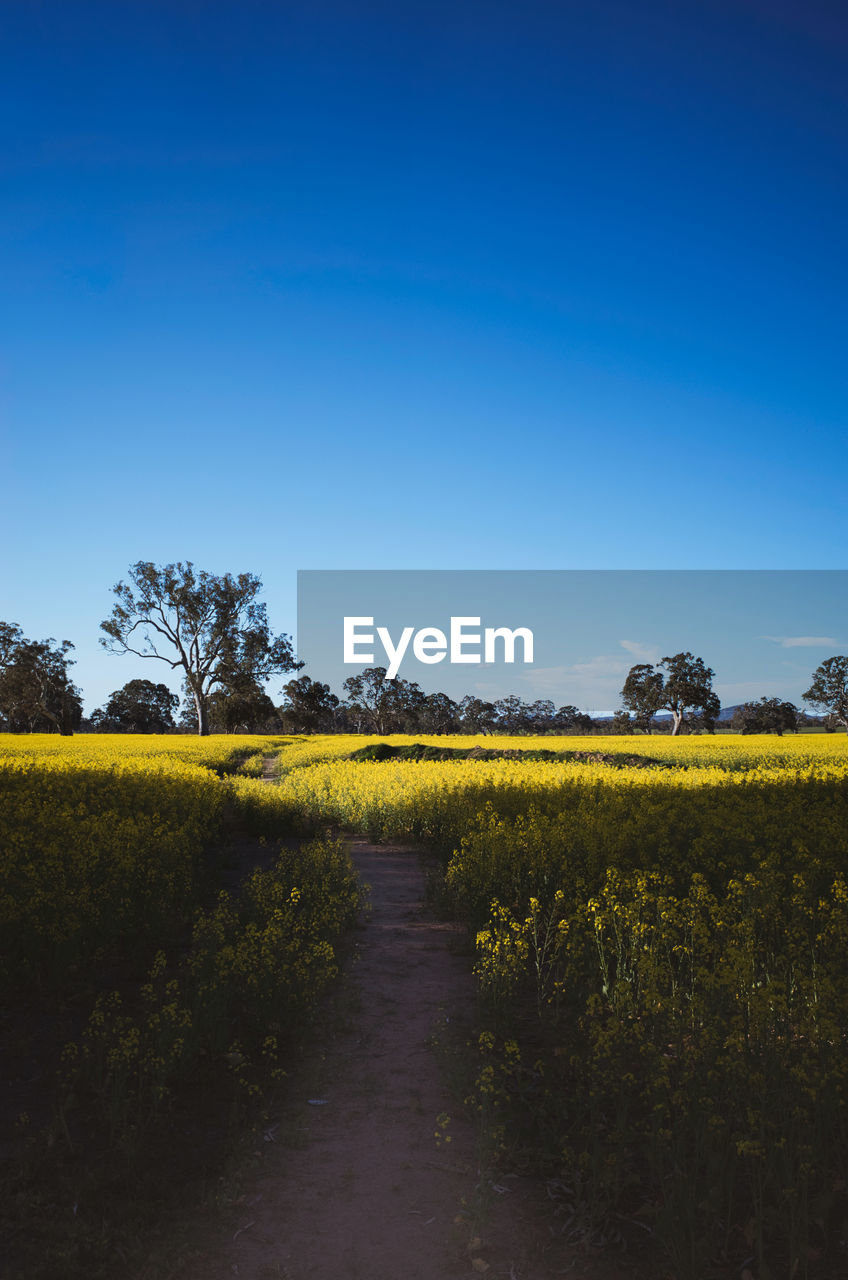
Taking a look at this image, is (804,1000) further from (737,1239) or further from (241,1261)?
(241,1261)

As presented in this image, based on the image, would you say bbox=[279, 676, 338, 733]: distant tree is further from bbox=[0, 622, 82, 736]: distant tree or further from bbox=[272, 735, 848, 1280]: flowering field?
bbox=[272, 735, 848, 1280]: flowering field

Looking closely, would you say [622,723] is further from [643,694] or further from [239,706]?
[239,706]

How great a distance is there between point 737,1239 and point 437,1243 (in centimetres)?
140

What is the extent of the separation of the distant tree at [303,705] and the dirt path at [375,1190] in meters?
96.1

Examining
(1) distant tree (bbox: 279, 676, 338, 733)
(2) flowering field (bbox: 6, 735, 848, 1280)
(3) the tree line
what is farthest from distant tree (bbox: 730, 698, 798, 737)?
(2) flowering field (bbox: 6, 735, 848, 1280)

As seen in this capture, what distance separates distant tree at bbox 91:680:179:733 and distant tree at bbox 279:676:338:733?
1592 cm

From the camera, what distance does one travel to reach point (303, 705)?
330 ft

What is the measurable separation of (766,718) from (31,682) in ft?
296

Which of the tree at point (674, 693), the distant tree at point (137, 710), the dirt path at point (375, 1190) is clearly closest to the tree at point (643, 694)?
the tree at point (674, 693)

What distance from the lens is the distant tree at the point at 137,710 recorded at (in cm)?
9488

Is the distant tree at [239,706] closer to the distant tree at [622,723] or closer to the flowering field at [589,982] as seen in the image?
the distant tree at [622,723]

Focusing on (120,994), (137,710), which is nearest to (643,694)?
(137,710)

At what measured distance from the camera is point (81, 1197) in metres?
3.57

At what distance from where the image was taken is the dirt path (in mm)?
3273
